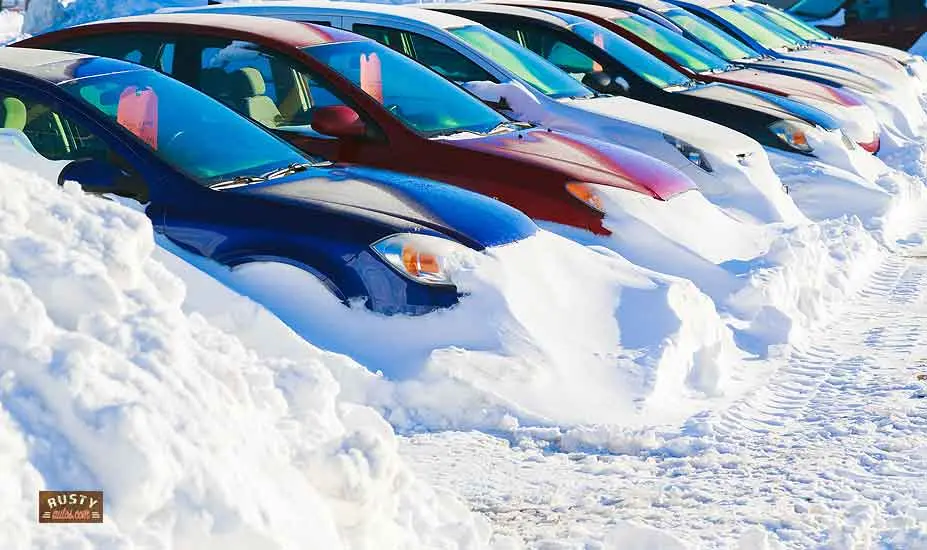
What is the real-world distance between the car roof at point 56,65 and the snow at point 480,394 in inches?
16.4

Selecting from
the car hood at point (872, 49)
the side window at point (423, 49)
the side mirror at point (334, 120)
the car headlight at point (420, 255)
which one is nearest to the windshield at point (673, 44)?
the side window at point (423, 49)

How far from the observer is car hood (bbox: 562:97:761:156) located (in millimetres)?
9328

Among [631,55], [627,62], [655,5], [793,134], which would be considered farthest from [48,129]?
[655,5]

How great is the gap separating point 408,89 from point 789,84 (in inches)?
248

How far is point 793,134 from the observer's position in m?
10.9

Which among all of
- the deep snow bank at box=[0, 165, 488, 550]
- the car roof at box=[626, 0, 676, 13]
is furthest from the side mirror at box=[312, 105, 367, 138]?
the car roof at box=[626, 0, 676, 13]

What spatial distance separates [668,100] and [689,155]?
1887 mm

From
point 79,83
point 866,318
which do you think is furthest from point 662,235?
point 79,83

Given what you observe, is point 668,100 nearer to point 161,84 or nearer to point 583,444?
point 161,84

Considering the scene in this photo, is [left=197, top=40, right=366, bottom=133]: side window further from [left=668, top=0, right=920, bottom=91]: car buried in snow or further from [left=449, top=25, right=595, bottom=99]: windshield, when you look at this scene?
[left=668, top=0, right=920, bottom=91]: car buried in snow

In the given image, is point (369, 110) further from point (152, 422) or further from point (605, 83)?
point (152, 422)

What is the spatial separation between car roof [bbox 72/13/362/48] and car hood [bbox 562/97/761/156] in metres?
2.12

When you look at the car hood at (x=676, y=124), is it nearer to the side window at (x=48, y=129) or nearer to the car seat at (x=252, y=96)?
the car seat at (x=252, y=96)

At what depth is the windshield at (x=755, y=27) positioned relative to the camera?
16.8 meters
